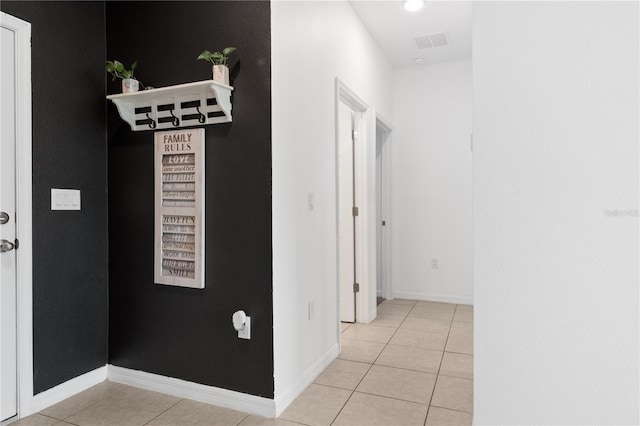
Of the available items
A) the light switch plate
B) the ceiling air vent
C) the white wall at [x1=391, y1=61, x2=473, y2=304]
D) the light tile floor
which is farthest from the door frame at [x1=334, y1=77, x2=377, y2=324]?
the light switch plate

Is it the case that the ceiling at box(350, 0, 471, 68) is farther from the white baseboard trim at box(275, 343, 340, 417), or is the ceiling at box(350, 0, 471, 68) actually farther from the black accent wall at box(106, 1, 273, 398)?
the white baseboard trim at box(275, 343, 340, 417)

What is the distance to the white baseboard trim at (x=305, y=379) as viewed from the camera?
2.20m

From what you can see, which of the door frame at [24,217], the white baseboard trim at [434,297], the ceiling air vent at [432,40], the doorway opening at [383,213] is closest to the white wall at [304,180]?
the ceiling air vent at [432,40]

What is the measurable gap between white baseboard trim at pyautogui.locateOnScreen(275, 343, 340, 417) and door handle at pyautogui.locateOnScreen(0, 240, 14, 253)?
160 cm

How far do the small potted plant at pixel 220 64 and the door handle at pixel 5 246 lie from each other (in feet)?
4.51

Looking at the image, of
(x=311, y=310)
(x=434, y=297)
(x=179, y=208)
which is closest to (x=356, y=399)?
(x=311, y=310)

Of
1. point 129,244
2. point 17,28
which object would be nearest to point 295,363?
point 129,244

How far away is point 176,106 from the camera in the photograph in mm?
2320

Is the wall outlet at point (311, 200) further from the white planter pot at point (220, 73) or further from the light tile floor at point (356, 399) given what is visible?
the light tile floor at point (356, 399)

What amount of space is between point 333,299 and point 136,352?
53.4 inches

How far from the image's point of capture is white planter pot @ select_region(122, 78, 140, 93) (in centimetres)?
235

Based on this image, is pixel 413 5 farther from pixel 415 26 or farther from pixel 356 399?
pixel 356 399

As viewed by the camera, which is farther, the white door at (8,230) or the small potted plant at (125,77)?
the small potted plant at (125,77)

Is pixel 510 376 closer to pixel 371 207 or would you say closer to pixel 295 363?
pixel 295 363
